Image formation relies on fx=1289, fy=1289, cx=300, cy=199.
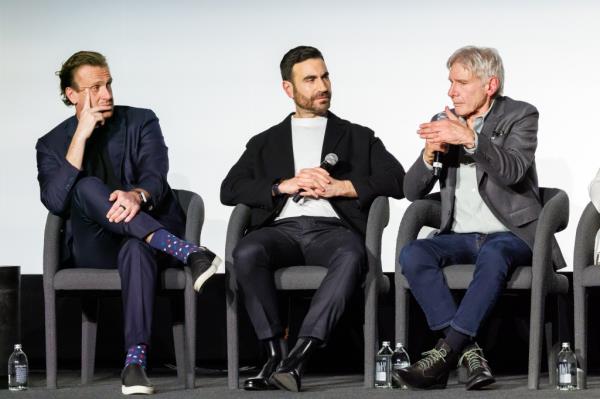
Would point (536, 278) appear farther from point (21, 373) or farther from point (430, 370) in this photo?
point (21, 373)

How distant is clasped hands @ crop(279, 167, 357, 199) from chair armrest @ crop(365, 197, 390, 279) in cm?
16

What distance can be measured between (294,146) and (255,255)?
655mm

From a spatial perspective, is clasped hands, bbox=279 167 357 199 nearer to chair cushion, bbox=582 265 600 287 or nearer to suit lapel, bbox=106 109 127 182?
suit lapel, bbox=106 109 127 182

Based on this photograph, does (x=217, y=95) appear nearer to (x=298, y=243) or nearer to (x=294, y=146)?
(x=294, y=146)

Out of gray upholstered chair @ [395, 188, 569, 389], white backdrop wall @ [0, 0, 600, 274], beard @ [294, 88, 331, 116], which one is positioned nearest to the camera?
gray upholstered chair @ [395, 188, 569, 389]

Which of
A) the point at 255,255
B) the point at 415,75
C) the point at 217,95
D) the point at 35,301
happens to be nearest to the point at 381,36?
the point at 415,75

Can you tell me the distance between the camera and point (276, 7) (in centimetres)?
602

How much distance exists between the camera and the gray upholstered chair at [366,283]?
15.6 feet

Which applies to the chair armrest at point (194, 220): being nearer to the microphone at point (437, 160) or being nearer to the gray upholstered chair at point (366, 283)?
the gray upholstered chair at point (366, 283)

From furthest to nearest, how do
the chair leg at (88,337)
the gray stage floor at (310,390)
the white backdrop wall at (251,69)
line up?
the white backdrop wall at (251,69) → the chair leg at (88,337) → the gray stage floor at (310,390)

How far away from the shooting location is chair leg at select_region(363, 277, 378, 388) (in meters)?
4.73

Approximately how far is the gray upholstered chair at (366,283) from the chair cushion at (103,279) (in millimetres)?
192

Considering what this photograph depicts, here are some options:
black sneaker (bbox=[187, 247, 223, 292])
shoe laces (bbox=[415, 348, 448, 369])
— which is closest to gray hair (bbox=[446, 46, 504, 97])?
shoe laces (bbox=[415, 348, 448, 369])

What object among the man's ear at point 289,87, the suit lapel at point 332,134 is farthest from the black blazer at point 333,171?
the man's ear at point 289,87
